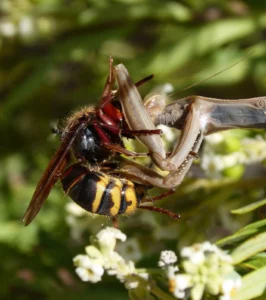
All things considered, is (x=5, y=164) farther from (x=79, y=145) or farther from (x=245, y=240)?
(x=245, y=240)

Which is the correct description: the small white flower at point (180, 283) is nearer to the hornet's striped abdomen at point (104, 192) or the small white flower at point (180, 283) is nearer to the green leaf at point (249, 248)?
the green leaf at point (249, 248)

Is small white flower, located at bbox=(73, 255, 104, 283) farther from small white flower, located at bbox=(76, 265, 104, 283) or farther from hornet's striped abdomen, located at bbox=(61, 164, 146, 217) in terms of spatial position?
hornet's striped abdomen, located at bbox=(61, 164, 146, 217)

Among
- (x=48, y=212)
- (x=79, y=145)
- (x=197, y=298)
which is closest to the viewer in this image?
(x=197, y=298)

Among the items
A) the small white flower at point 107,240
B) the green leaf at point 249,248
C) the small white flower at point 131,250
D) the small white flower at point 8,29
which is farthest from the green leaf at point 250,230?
the small white flower at point 8,29

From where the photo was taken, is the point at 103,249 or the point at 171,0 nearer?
the point at 103,249

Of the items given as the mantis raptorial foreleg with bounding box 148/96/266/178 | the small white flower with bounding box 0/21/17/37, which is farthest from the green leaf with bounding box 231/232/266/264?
the small white flower with bounding box 0/21/17/37

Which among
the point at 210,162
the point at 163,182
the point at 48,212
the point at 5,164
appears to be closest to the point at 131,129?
the point at 163,182
